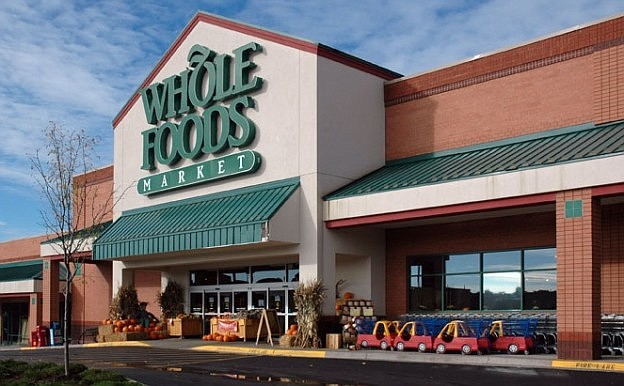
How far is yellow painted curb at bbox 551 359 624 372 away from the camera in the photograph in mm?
16438

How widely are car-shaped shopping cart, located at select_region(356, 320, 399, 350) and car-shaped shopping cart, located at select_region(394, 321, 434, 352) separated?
31 cm

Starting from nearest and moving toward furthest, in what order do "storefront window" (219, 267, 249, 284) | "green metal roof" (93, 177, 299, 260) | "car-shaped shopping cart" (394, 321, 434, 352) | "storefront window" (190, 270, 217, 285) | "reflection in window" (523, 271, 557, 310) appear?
"car-shaped shopping cart" (394, 321, 434, 352)
"reflection in window" (523, 271, 557, 310)
"green metal roof" (93, 177, 299, 260)
"storefront window" (219, 267, 249, 284)
"storefront window" (190, 270, 217, 285)

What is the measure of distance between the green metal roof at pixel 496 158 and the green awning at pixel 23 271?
24322mm

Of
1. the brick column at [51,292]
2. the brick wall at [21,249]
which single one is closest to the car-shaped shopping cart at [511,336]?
the brick column at [51,292]

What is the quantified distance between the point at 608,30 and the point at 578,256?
7197 mm

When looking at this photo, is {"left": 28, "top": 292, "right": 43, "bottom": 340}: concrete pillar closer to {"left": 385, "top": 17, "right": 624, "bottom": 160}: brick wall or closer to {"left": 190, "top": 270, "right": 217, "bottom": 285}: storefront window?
{"left": 190, "top": 270, "right": 217, "bottom": 285}: storefront window

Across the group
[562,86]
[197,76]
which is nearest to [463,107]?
[562,86]

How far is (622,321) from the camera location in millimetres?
19438

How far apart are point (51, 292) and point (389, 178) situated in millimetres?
21786

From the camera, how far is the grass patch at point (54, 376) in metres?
14.7

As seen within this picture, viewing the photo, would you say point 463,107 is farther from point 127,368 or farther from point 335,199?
point 127,368

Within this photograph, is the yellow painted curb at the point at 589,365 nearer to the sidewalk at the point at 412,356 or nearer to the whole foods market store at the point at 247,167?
the sidewalk at the point at 412,356

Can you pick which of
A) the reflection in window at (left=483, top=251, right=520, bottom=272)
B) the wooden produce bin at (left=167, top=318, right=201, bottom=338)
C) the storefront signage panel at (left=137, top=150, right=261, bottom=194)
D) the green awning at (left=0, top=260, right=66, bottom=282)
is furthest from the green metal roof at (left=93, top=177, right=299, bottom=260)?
the green awning at (left=0, top=260, right=66, bottom=282)

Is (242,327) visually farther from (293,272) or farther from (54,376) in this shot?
(54,376)
